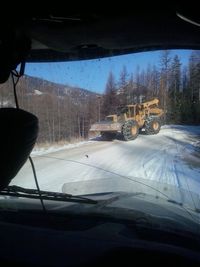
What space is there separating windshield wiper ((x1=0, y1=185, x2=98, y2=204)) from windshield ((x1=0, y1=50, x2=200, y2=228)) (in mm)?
24

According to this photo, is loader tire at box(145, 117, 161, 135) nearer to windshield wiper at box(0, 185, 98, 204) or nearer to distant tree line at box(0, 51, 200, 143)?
distant tree line at box(0, 51, 200, 143)

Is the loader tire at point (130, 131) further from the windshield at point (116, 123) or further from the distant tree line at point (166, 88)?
the distant tree line at point (166, 88)

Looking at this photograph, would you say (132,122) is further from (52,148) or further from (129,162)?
(52,148)

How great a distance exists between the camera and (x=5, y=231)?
187 cm

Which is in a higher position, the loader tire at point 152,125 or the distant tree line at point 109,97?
the distant tree line at point 109,97

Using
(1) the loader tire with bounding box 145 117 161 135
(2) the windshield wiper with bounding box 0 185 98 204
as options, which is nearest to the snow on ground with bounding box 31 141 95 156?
(2) the windshield wiper with bounding box 0 185 98 204

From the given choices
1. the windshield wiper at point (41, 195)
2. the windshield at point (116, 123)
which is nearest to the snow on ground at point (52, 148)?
the windshield at point (116, 123)

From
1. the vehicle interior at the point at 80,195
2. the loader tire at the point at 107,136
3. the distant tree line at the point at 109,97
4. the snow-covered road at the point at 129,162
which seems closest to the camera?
the vehicle interior at the point at 80,195

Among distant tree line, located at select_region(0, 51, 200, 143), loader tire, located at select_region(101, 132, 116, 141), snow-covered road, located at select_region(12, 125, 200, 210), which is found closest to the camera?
snow-covered road, located at select_region(12, 125, 200, 210)

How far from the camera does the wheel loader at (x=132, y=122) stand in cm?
222

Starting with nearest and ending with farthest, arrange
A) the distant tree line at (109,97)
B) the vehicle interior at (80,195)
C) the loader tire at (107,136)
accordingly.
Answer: the vehicle interior at (80,195) < the distant tree line at (109,97) < the loader tire at (107,136)

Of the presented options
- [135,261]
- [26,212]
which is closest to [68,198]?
[26,212]

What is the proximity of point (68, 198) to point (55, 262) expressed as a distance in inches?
17.7

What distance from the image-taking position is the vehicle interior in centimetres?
174
